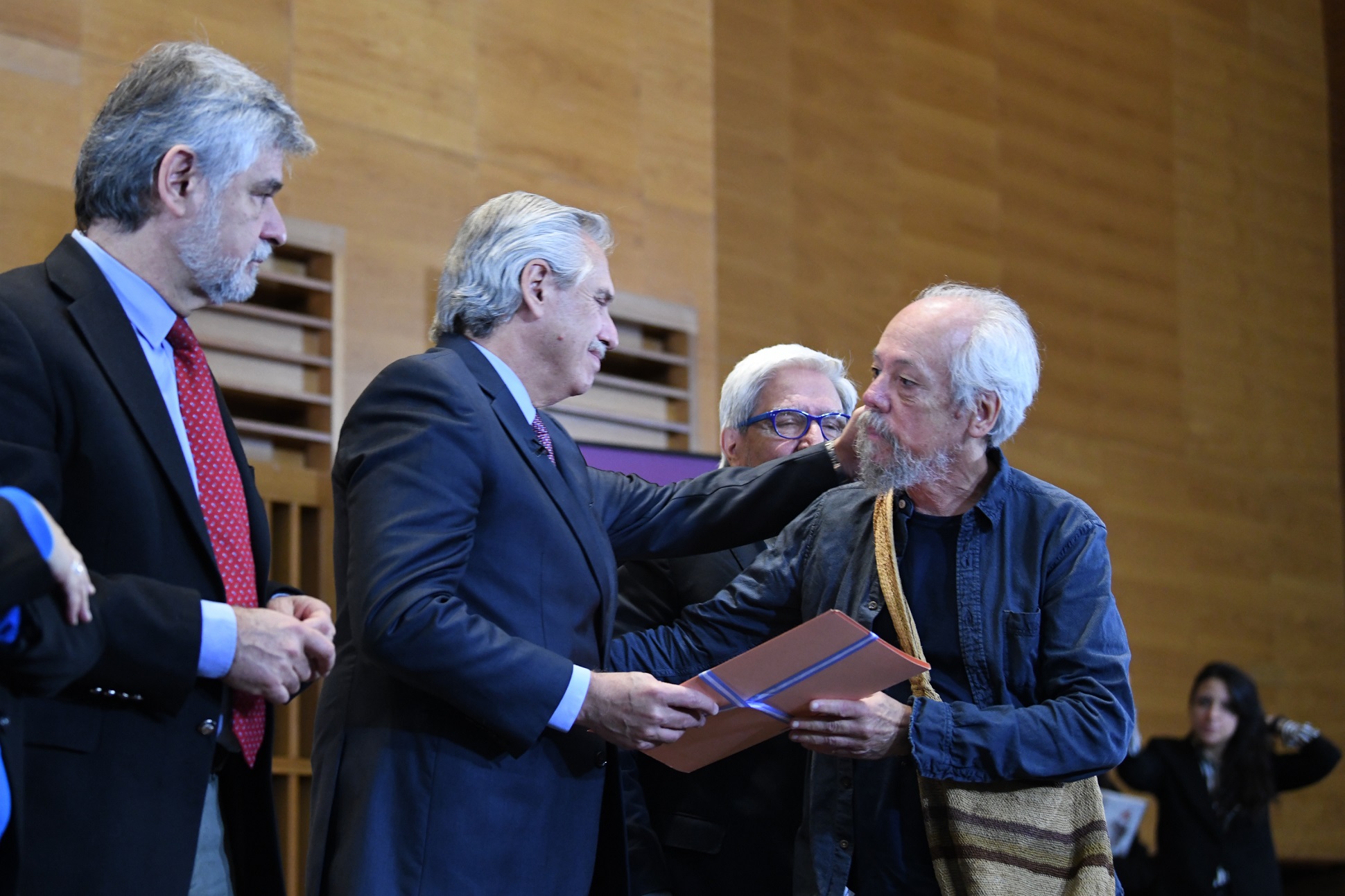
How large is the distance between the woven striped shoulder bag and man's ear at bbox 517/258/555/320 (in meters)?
0.86

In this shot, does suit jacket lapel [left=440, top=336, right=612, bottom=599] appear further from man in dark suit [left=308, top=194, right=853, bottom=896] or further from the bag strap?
the bag strap

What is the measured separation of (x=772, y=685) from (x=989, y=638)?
44 centimetres

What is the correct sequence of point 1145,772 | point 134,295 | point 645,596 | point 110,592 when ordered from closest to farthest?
point 110,592
point 134,295
point 645,596
point 1145,772

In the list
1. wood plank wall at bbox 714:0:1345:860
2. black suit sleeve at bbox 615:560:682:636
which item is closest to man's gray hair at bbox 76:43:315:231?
black suit sleeve at bbox 615:560:682:636

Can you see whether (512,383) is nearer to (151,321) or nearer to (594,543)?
(594,543)

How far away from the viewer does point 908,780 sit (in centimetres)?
242

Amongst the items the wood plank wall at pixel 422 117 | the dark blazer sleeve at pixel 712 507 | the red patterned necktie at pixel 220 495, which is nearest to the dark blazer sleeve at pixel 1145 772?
the wood plank wall at pixel 422 117

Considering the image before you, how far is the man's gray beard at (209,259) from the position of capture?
196 cm

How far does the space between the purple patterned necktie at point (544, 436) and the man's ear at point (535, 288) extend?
169 millimetres

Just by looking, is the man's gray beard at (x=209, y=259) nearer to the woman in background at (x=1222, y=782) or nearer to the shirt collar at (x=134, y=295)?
the shirt collar at (x=134, y=295)

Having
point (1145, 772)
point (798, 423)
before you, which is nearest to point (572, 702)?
point (798, 423)

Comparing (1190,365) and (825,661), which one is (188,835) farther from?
(1190,365)

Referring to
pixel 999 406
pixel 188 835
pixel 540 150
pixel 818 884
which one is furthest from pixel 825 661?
pixel 540 150

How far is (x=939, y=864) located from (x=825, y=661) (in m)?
0.45
